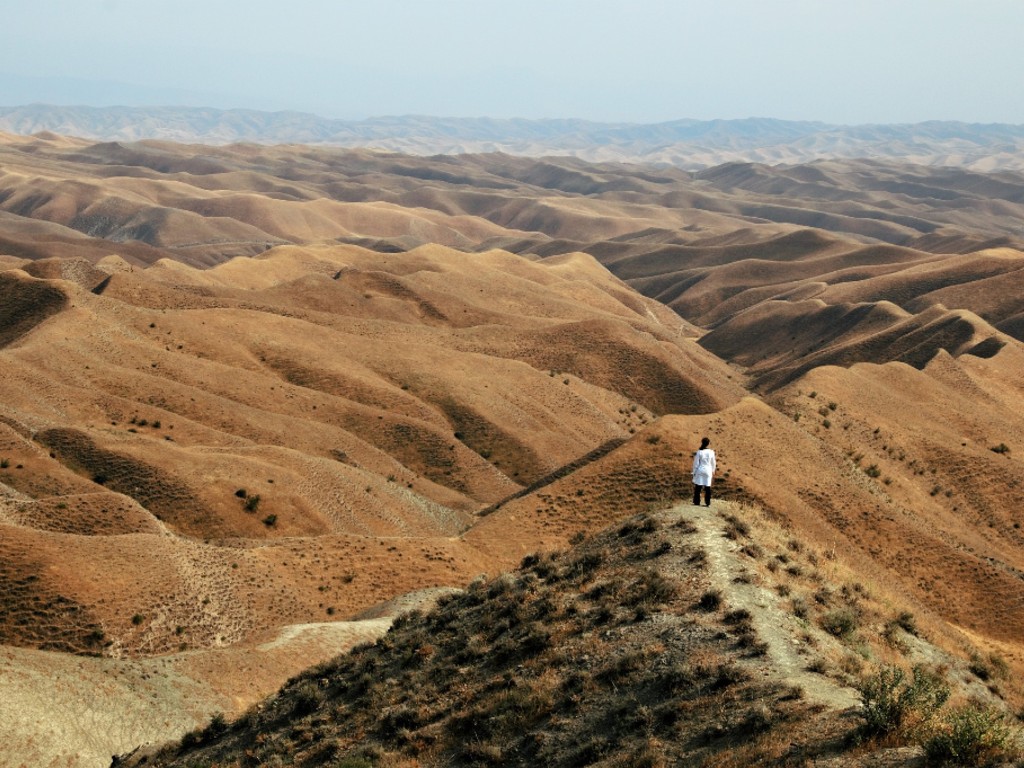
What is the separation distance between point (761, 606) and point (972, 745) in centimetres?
727

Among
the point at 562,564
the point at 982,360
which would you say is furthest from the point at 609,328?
the point at 562,564

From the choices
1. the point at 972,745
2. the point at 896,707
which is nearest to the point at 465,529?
the point at 896,707

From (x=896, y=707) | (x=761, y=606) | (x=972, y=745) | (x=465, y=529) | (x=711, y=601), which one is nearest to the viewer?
(x=972, y=745)

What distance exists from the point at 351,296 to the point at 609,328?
2591 cm

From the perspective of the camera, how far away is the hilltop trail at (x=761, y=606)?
16934mm

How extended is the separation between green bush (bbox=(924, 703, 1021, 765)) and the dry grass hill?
1.82ft

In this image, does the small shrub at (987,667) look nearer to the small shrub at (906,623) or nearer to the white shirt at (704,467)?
the small shrub at (906,623)

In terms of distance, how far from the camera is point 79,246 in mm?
181500

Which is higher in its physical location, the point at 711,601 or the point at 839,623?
the point at 711,601

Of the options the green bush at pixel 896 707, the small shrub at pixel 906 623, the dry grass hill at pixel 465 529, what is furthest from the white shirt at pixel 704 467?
the green bush at pixel 896 707

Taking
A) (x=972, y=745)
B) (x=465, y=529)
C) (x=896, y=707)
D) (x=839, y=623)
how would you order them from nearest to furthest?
(x=972, y=745) < (x=896, y=707) < (x=839, y=623) < (x=465, y=529)

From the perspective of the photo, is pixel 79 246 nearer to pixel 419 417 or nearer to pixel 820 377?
pixel 419 417

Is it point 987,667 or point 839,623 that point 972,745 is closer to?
point 839,623

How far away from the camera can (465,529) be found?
56.5 metres
